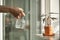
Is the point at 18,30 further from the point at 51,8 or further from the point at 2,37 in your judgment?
the point at 51,8

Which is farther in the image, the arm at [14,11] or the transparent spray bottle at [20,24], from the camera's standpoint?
the transparent spray bottle at [20,24]

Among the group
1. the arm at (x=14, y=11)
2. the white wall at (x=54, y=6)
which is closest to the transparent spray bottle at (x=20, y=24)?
the white wall at (x=54, y=6)

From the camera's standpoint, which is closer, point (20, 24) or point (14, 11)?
point (14, 11)

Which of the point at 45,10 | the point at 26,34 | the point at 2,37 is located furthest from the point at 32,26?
the point at 2,37

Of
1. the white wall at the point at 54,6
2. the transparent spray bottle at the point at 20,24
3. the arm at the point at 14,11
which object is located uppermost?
the white wall at the point at 54,6

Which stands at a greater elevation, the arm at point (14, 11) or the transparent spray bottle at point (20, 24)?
the arm at point (14, 11)

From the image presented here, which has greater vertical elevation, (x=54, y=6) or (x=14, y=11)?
(x=54, y=6)

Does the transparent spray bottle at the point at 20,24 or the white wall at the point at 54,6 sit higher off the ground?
the white wall at the point at 54,6

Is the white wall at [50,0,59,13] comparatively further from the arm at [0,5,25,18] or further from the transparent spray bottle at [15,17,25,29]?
the arm at [0,5,25,18]

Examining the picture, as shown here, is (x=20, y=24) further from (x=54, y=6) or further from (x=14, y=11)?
(x=14, y=11)

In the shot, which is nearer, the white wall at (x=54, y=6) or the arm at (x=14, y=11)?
the arm at (x=14, y=11)

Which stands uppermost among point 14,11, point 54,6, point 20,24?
point 54,6

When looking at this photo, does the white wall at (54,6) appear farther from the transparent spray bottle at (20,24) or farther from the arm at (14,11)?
the arm at (14,11)

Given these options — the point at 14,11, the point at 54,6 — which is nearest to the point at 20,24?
the point at 54,6
